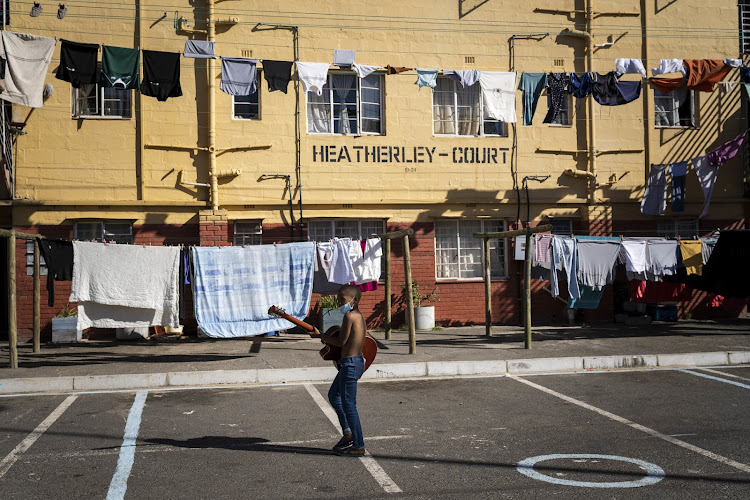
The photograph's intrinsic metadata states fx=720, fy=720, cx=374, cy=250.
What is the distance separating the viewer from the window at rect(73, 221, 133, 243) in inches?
638

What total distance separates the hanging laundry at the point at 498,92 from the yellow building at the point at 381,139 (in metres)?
1.88

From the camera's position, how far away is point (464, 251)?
18078 millimetres

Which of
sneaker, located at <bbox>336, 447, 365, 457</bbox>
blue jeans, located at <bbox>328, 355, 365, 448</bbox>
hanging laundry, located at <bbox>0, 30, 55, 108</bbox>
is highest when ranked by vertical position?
hanging laundry, located at <bbox>0, 30, 55, 108</bbox>

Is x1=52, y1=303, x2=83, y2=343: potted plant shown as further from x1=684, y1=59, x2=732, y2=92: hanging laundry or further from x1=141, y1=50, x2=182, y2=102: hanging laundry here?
x1=684, y1=59, x2=732, y2=92: hanging laundry

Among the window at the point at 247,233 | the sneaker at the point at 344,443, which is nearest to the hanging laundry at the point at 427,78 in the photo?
the window at the point at 247,233

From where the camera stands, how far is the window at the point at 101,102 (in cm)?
1619

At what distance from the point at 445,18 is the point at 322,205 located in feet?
18.3

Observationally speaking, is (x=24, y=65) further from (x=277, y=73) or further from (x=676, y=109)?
(x=676, y=109)

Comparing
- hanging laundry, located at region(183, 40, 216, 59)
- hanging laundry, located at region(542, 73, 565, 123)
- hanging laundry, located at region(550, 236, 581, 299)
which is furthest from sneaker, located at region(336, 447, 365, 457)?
hanging laundry, located at region(542, 73, 565, 123)

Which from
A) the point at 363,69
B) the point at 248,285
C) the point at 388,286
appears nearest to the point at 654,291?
the point at 388,286

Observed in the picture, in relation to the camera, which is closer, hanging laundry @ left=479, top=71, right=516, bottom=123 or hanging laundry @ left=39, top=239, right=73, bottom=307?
hanging laundry @ left=39, top=239, right=73, bottom=307

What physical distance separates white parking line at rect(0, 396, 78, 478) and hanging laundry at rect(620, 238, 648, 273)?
11.3 meters

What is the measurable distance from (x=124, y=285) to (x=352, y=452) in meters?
6.95

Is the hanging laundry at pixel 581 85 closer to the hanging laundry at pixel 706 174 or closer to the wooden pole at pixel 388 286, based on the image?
the hanging laundry at pixel 706 174
